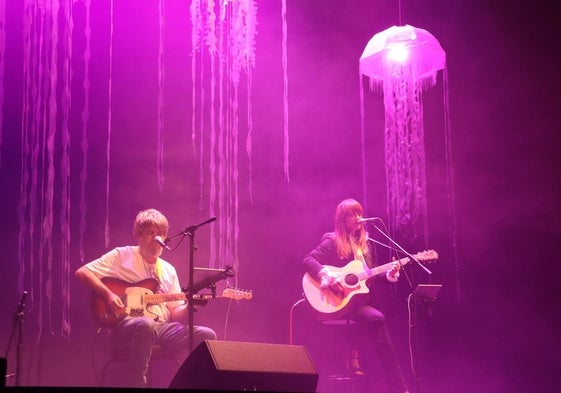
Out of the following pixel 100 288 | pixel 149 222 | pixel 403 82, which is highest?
pixel 403 82

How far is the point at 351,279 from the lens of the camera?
259 inches

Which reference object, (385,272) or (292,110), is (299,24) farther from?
(385,272)

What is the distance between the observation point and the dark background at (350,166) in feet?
22.5

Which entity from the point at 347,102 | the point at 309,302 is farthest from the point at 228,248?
the point at 347,102

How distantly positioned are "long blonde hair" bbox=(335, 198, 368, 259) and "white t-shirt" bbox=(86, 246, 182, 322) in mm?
1696

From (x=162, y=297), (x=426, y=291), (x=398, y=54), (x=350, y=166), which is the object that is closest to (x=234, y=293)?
(x=162, y=297)

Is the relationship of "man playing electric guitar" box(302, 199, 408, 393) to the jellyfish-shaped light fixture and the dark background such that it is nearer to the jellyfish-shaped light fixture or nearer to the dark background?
the jellyfish-shaped light fixture

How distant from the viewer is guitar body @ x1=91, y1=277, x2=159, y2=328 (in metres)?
5.60

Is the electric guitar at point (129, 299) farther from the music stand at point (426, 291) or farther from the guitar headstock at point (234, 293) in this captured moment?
the music stand at point (426, 291)

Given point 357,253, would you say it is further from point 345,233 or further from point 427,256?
point 427,256

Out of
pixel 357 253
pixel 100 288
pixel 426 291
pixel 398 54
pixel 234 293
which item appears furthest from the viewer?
pixel 398 54

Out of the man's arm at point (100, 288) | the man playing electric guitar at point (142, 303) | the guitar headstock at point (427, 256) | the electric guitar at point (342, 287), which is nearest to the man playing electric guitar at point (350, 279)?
the electric guitar at point (342, 287)

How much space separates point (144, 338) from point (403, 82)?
4042mm

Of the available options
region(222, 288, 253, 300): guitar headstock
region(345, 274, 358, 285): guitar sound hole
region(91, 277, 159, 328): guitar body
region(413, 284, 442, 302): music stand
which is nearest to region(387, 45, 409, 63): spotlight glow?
region(345, 274, 358, 285): guitar sound hole
